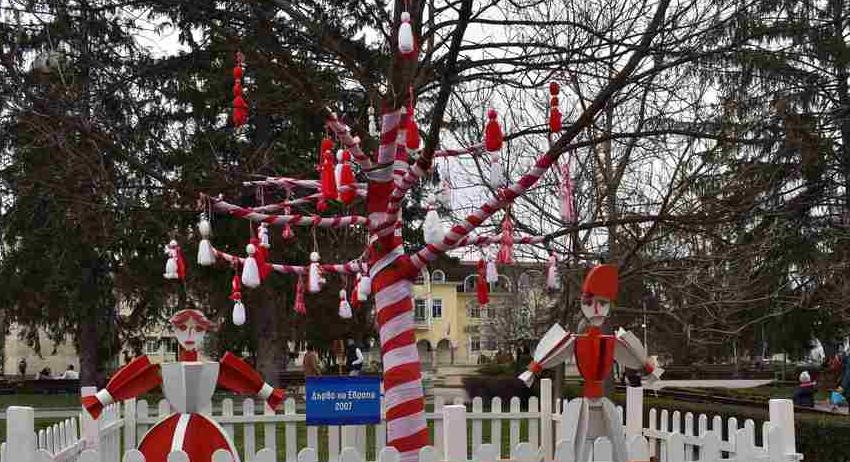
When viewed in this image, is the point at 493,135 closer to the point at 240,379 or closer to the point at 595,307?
the point at 595,307

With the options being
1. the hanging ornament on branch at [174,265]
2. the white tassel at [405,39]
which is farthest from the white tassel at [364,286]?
the white tassel at [405,39]

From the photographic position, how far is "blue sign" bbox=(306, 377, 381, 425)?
795 centimetres

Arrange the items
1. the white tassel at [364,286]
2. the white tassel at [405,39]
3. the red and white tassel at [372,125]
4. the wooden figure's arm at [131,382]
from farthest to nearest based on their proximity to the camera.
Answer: the white tassel at [364,286] → the red and white tassel at [372,125] → the wooden figure's arm at [131,382] → the white tassel at [405,39]

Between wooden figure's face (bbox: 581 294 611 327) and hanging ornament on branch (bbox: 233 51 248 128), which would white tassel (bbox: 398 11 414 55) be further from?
wooden figure's face (bbox: 581 294 611 327)

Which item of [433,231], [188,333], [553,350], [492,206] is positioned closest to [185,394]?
[188,333]

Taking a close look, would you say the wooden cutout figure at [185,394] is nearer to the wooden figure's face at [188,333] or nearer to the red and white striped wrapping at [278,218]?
the wooden figure's face at [188,333]

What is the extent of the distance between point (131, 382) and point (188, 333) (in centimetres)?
53

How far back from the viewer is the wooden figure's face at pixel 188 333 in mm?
6582

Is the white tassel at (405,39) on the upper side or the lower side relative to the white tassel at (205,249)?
upper

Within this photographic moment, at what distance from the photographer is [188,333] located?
6586mm

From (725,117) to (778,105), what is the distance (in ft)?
14.8

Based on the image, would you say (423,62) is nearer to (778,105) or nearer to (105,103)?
(105,103)

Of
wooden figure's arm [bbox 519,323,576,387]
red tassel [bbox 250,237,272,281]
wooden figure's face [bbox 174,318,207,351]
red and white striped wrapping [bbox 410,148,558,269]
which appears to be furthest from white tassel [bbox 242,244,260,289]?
wooden figure's arm [bbox 519,323,576,387]

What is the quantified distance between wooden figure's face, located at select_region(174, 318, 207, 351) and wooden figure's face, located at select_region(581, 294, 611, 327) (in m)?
2.68
